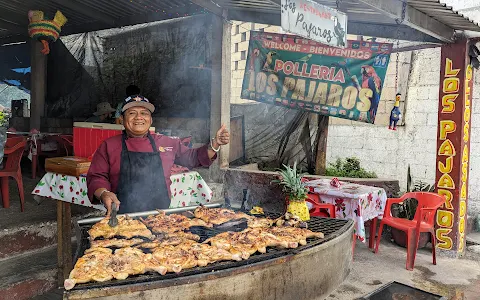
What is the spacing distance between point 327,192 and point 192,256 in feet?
13.1

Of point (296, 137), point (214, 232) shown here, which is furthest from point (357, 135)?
point (214, 232)

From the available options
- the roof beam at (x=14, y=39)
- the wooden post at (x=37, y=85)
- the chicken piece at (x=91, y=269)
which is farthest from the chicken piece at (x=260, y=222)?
the roof beam at (x=14, y=39)

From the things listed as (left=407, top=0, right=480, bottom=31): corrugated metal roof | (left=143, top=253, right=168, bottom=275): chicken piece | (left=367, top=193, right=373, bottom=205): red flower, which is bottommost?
(left=367, top=193, right=373, bottom=205): red flower

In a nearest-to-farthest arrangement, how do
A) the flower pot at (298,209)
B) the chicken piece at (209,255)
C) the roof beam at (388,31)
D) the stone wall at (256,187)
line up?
the chicken piece at (209,255) < the flower pot at (298,209) < the roof beam at (388,31) < the stone wall at (256,187)

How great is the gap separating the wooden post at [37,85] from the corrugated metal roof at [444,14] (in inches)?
387

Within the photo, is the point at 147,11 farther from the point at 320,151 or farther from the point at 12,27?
→ the point at 320,151

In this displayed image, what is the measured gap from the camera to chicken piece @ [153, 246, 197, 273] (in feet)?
8.66

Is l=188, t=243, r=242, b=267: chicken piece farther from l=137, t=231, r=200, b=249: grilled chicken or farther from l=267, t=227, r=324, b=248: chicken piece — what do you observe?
l=267, t=227, r=324, b=248: chicken piece

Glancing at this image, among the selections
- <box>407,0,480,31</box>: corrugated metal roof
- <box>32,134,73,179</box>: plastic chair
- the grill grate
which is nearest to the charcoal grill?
the grill grate

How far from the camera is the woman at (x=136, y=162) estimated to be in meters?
3.88

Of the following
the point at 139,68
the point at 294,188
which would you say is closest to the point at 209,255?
the point at 294,188

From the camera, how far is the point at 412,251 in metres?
6.32

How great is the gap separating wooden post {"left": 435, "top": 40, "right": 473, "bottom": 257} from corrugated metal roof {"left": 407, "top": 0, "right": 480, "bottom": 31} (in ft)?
1.49

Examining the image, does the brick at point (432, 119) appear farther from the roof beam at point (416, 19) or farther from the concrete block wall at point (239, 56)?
the concrete block wall at point (239, 56)
